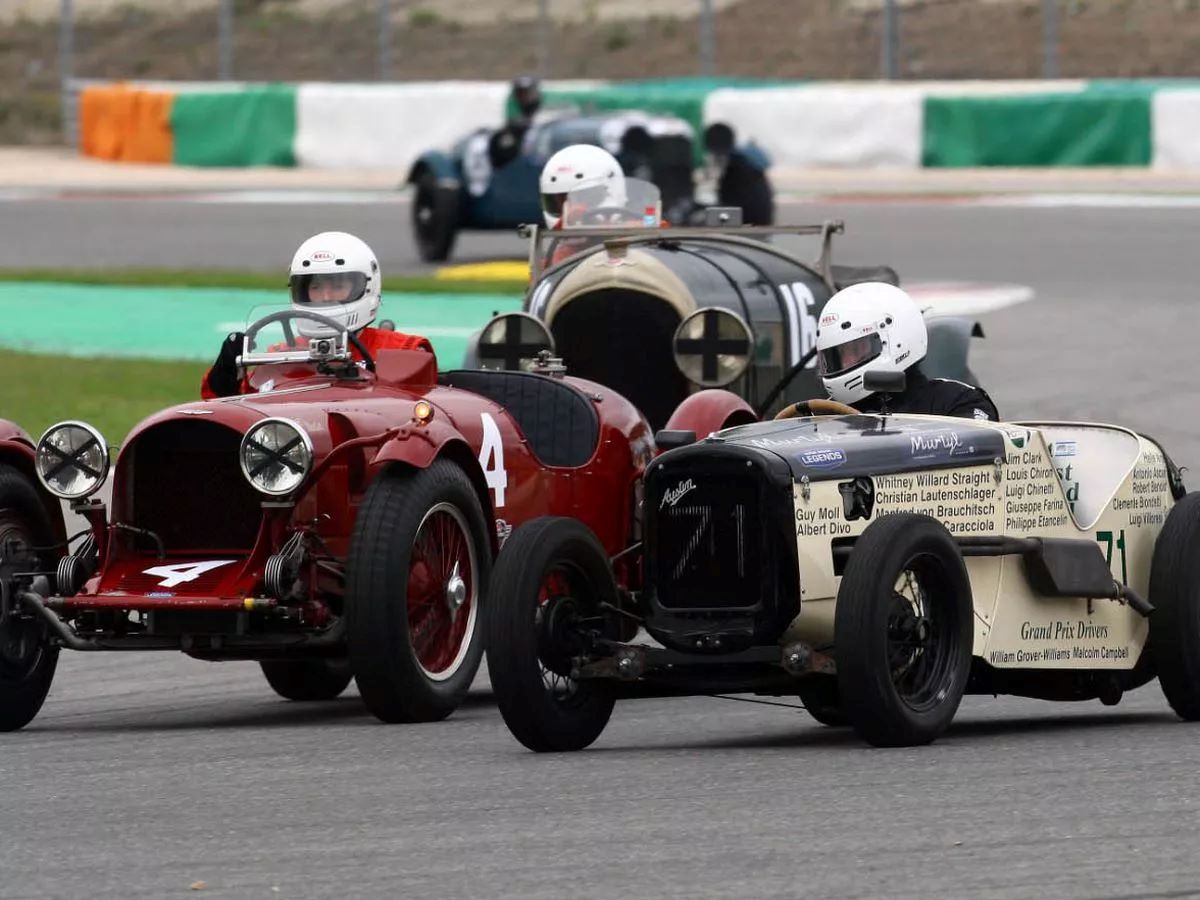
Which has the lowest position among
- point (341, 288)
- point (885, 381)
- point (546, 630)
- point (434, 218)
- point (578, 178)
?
point (546, 630)

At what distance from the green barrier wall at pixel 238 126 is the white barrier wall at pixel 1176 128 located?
469 inches

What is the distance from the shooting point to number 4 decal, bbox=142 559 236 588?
8.58 meters

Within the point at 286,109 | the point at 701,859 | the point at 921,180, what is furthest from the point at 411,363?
the point at 286,109

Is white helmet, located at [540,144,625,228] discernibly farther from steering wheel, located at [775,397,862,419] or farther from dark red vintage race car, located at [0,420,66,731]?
steering wheel, located at [775,397,862,419]

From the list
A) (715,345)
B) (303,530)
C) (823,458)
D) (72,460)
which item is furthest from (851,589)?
(715,345)

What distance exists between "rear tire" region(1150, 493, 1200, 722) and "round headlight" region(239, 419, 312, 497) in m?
2.64

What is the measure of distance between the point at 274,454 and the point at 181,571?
1.66 ft

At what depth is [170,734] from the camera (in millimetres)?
8406

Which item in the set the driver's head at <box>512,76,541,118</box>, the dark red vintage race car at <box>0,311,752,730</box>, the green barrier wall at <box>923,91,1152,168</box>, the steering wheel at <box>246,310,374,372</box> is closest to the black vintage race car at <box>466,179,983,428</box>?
the steering wheel at <box>246,310,374,372</box>

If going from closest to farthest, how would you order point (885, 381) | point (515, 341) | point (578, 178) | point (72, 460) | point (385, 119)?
point (885, 381)
point (72, 460)
point (515, 341)
point (578, 178)
point (385, 119)

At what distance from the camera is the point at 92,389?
648 inches

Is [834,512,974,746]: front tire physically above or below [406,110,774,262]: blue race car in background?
below

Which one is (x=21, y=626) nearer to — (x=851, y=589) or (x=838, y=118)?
(x=851, y=589)

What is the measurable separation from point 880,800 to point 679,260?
660cm
